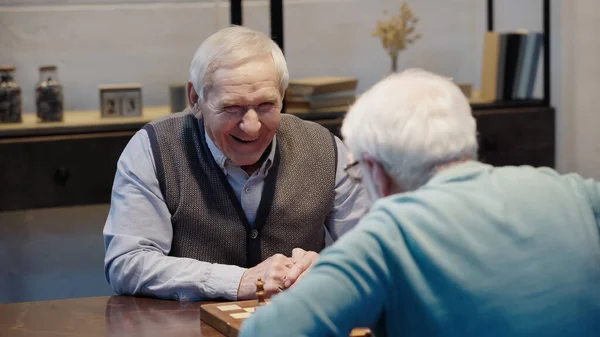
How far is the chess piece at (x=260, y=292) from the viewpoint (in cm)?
189

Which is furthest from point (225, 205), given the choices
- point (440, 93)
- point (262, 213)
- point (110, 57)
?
point (110, 57)

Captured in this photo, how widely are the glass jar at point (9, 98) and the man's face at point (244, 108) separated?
1477 millimetres

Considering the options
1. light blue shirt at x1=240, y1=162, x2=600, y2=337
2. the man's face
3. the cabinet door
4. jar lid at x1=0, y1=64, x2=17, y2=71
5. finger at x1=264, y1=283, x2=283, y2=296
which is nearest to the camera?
light blue shirt at x1=240, y1=162, x2=600, y2=337

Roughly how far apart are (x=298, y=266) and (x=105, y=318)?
43 cm

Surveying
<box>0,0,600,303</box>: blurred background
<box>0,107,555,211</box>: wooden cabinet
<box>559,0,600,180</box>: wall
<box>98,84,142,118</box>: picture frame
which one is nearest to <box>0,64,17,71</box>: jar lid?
<box>0,0,600,303</box>: blurred background

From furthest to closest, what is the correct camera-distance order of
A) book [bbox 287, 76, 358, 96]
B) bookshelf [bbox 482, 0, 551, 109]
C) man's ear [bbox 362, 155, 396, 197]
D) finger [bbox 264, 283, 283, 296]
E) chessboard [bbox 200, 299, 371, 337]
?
bookshelf [bbox 482, 0, 551, 109] → book [bbox 287, 76, 358, 96] → finger [bbox 264, 283, 283, 296] → chessboard [bbox 200, 299, 371, 337] → man's ear [bbox 362, 155, 396, 197]

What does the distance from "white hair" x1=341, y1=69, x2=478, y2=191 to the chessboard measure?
0.51 metres

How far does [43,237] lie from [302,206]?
1915 millimetres

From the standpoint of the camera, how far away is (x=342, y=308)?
131 centimetres

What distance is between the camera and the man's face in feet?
7.48

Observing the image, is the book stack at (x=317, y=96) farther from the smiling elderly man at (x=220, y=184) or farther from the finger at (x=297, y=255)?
the finger at (x=297, y=255)

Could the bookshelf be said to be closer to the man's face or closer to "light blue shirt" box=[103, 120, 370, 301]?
"light blue shirt" box=[103, 120, 370, 301]

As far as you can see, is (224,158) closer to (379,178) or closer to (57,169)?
(379,178)

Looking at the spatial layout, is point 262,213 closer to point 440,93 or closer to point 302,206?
point 302,206
